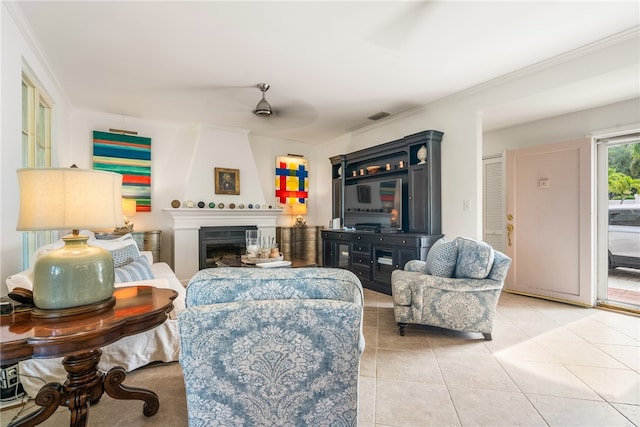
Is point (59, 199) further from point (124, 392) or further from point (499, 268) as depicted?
point (499, 268)

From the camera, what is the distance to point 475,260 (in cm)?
262

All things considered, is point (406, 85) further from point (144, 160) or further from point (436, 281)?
point (144, 160)

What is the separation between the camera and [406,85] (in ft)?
11.5

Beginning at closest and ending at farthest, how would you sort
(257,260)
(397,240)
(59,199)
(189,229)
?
(59,199) < (257,260) < (397,240) < (189,229)

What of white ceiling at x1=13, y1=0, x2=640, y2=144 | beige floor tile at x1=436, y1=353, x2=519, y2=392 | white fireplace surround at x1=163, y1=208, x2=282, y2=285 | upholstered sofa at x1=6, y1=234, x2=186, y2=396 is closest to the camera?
upholstered sofa at x1=6, y1=234, x2=186, y2=396

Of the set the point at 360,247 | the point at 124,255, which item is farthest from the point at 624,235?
the point at 124,255

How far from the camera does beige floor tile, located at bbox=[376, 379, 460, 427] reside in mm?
1632

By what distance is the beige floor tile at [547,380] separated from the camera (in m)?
1.89

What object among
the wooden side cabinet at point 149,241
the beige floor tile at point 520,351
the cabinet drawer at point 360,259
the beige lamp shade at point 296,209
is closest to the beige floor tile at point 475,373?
the beige floor tile at point 520,351

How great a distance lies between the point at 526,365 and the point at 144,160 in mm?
5364

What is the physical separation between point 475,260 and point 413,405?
1366 mm

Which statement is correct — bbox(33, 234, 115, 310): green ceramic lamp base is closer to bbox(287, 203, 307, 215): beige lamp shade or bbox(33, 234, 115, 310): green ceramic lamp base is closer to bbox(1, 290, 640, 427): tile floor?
bbox(1, 290, 640, 427): tile floor

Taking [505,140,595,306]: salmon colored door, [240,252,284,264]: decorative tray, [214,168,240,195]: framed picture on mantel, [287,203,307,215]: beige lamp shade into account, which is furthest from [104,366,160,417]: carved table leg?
[287,203,307,215]: beige lamp shade

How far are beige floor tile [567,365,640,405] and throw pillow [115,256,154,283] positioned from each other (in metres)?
3.20
